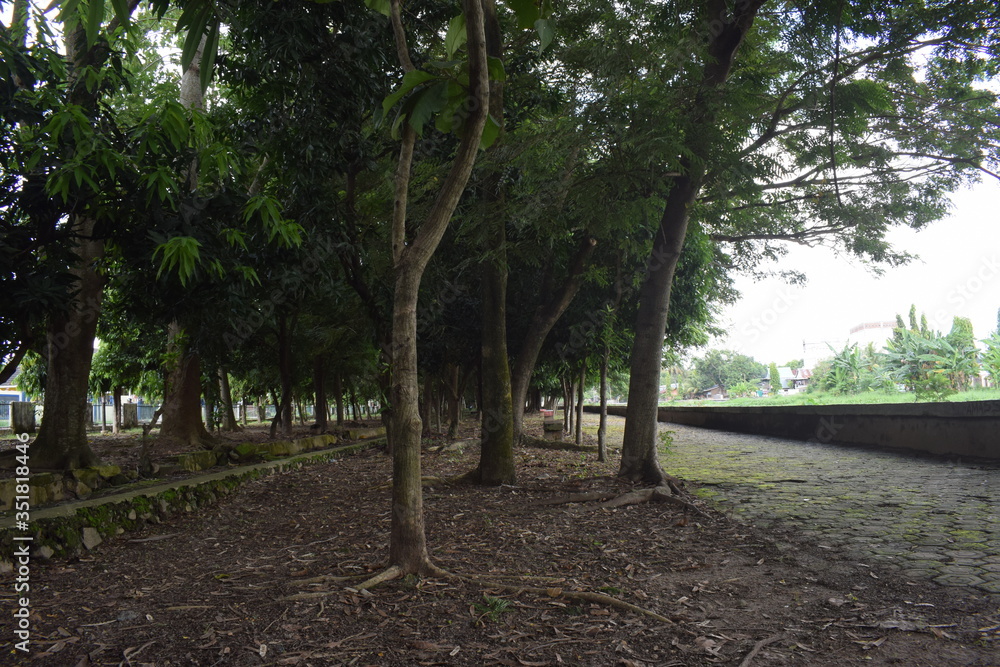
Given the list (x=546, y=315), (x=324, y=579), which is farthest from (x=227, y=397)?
(x=324, y=579)

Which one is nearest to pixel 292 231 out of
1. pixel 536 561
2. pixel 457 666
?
pixel 536 561

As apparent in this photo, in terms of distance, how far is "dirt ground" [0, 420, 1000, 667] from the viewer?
128 inches

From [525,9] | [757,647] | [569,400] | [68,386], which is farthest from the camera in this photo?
Answer: [569,400]

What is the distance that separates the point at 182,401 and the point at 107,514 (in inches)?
270

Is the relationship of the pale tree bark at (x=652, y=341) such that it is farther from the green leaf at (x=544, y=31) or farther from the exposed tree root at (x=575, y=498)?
the green leaf at (x=544, y=31)

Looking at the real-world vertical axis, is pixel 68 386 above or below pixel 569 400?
above

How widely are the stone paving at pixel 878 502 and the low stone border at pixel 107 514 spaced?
19.8ft

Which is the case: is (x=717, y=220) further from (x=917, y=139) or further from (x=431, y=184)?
(x=431, y=184)

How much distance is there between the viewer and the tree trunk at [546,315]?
11125 millimetres

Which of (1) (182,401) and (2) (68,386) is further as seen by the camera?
(1) (182,401)

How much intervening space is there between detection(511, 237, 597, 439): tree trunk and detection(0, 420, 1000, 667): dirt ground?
560 cm

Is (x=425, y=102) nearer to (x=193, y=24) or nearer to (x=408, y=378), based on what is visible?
(x=193, y=24)

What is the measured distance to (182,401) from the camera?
1245 cm

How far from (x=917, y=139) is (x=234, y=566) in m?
10.1
